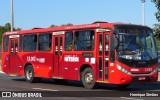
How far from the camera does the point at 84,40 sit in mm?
18688

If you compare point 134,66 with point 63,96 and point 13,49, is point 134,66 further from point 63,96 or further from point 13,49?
point 13,49

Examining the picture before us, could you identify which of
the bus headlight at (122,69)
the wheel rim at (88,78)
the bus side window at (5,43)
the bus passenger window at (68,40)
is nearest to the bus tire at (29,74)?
the bus side window at (5,43)

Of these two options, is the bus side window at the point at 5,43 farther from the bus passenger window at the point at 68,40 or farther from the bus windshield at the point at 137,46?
the bus windshield at the point at 137,46

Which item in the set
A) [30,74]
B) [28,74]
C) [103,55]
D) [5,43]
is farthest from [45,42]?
[103,55]

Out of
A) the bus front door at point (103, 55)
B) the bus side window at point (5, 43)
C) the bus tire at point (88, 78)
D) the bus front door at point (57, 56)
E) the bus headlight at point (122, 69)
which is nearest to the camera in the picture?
the bus headlight at point (122, 69)

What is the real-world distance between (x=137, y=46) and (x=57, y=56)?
4.66m

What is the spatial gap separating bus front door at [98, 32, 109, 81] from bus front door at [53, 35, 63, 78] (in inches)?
119

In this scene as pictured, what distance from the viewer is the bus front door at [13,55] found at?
24.1 m

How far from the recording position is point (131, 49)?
17.3 m

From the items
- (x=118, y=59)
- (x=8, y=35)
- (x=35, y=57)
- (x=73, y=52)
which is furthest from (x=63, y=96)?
(x=8, y=35)

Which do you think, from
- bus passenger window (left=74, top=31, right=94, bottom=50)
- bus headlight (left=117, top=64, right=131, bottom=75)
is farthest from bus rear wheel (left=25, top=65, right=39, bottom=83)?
bus headlight (left=117, top=64, right=131, bottom=75)

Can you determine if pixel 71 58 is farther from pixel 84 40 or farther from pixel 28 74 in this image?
pixel 28 74

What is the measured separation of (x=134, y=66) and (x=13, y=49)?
9.42 meters

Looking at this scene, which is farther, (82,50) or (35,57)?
(35,57)
